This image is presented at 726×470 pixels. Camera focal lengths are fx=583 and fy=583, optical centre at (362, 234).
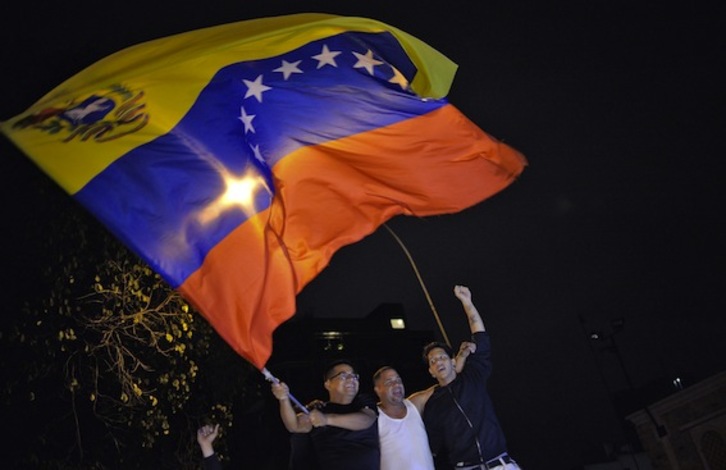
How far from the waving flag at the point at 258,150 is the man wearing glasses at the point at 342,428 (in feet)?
2.81

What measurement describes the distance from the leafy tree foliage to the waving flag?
451cm

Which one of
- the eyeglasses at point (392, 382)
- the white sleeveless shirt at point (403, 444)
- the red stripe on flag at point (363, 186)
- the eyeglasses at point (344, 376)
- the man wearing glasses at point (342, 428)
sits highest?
the red stripe on flag at point (363, 186)

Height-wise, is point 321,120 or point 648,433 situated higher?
point 321,120

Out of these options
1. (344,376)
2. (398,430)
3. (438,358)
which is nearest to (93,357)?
(344,376)

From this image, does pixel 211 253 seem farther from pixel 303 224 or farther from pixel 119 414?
pixel 119 414

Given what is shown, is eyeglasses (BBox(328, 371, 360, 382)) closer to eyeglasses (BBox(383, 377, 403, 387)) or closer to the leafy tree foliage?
eyeglasses (BBox(383, 377, 403, 387))

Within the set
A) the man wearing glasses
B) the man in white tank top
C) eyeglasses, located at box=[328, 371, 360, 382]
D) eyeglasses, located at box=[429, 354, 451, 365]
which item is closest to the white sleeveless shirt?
the man in white tank top

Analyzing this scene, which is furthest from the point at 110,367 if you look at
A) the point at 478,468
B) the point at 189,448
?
the point at 478,468

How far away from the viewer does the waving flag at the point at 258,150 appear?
4.17m

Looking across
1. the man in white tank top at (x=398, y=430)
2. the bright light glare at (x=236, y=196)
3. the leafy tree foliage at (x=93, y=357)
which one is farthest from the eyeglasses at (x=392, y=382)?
the leafy tree foliage at (x=93, y=357)

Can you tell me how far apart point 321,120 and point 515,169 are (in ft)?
6.08

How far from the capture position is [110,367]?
28.6ft

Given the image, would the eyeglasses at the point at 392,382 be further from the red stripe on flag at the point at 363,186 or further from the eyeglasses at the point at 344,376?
the red stripe on flag at the point at 363,186

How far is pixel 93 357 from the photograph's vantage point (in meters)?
8.80
